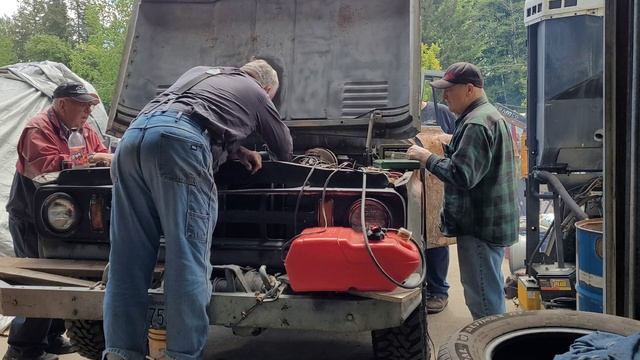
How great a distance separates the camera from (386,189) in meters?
2.91

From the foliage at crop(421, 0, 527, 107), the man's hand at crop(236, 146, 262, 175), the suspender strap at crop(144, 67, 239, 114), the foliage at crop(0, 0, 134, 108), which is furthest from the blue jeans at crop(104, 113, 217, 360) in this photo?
the foliage at crop(421, 0, 527, 107)

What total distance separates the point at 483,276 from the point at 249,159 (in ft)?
5.03

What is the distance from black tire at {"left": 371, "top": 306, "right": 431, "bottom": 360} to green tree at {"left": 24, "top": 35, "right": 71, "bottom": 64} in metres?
23.8

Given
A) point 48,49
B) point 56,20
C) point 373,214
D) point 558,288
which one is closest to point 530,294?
point 558,288

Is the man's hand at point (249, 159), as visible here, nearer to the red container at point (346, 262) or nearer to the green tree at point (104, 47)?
→ the red container at point (346, 262)

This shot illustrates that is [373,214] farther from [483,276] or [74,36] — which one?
[74,36]

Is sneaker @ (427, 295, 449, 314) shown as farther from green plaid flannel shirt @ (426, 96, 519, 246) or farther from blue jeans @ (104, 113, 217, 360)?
blue jeans @ (104, 113, 217, 360)

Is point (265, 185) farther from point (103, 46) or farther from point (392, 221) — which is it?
point (103, 46)

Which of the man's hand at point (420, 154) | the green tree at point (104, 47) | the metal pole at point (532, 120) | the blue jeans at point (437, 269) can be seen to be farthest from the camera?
the green tree at point (104, 47)

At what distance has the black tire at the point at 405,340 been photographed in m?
3.02

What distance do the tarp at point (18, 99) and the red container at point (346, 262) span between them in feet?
17.8

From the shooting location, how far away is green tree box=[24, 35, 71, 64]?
23844 mm

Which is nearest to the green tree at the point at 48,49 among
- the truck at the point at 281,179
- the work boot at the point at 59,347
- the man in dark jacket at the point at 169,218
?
the truck at the point at 281,179

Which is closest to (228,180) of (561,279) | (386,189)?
(386,189)
